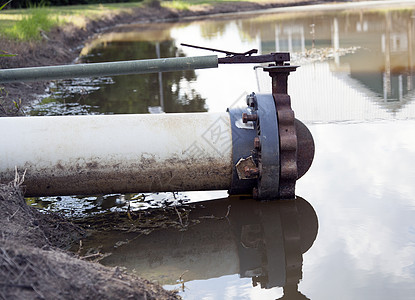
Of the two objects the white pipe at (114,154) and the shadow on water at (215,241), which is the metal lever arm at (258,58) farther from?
the shadow on water at (215,241)

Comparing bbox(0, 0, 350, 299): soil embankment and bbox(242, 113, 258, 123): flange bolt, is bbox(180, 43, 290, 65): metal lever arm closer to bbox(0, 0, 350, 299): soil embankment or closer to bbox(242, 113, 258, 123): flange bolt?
bbox(242, 113, 258, 123): flange bolt

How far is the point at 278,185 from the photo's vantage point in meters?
Answer: 3.87

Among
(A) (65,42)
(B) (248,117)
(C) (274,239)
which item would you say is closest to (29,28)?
(A) (65,42)

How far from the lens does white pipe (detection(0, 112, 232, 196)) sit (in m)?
3.78

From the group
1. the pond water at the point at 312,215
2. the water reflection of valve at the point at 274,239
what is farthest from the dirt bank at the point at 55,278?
the water reflection of valve at the point at 274,239

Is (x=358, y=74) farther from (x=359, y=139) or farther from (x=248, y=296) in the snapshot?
(x=248, y=296)

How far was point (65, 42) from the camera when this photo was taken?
13930 millimetres

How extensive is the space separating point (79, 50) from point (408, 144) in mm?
10548

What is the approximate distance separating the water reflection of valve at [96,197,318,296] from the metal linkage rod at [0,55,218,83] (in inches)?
37.0

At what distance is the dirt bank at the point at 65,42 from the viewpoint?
7.80 m

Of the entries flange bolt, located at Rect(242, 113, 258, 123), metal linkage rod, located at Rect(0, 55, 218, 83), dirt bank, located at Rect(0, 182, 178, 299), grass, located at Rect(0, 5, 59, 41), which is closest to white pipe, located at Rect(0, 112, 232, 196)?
flange bolt, located at Rect(242, 113, 258, 123)

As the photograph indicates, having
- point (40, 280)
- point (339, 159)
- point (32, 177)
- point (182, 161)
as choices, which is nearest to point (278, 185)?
point (182, 161)

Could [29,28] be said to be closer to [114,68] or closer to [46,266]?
[114,68]

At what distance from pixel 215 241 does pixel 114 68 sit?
1415 millimetres
